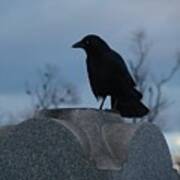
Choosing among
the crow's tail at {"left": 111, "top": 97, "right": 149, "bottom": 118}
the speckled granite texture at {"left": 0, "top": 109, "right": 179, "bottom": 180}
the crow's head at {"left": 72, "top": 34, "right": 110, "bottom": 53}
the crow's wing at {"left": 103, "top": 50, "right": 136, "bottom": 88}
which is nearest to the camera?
the speckled granite texture at {"left": 0, "top": 109, "right": 179, "bottom": 180}

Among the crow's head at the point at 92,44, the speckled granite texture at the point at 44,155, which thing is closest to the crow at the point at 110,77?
the crow's head at the point at 92,44

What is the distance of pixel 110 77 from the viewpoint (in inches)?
360

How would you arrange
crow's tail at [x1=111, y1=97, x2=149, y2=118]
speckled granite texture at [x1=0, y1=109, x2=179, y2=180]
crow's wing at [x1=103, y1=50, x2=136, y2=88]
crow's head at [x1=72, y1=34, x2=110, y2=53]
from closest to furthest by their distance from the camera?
speckled granite texture at [x1=0, y1=109, x2=179, y2=180] < crow's head at [x1=72, y1=34, x2=110, y2=53] < crow's wing at [x1=103, y1=50, x2=136, y2=88] < crow's tail at [x1=111, y1=97, x2=149, y2=118]

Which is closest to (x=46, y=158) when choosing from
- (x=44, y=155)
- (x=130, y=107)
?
(x=44, y=155)

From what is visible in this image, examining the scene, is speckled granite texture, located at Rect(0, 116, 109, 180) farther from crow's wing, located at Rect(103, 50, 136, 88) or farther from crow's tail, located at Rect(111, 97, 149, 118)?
crow's tail, located at Rect(111, 97, 149, 118)

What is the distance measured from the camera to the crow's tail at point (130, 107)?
952 cm

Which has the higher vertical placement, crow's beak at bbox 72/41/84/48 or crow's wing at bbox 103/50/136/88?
crow's beak at bbox 72/41/84/48

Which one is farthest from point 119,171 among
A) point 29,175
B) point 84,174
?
point 29,175

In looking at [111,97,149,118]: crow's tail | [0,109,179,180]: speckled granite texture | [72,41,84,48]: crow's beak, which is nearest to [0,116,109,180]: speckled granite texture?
[0,109,179,180]: speckled granite texture

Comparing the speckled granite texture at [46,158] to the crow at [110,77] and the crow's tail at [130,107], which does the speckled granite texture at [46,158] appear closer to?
the crow at [110,77]

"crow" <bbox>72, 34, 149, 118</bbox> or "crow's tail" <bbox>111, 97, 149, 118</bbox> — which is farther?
"crow's tail" <bbox>111, 97, 149, 118</bbox>

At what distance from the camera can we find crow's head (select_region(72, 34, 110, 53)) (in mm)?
8961

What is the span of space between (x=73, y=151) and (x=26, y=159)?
1.55ft

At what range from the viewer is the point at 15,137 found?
8211mm
